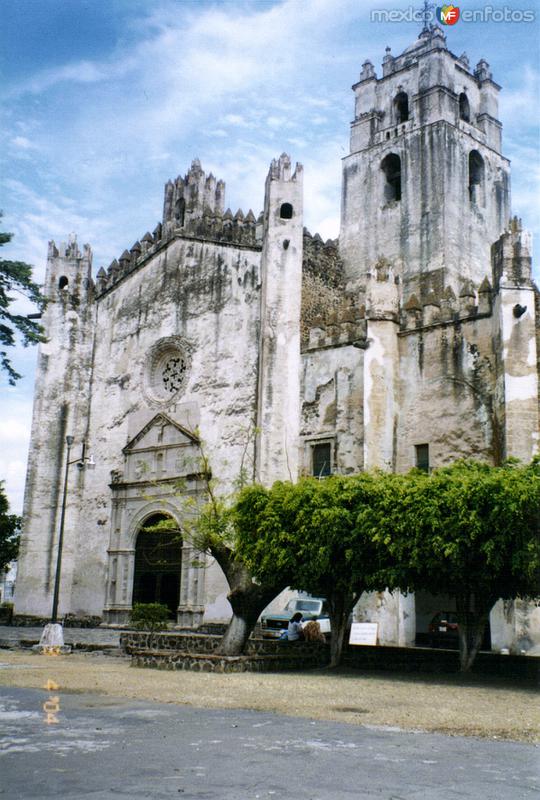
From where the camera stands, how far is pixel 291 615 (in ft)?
78.6

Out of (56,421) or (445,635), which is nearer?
(445,635)

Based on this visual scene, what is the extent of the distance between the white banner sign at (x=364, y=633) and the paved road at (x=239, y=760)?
12735 millimetres

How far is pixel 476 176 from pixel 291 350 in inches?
568

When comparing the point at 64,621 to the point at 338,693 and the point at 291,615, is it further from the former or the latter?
the point at 338,693

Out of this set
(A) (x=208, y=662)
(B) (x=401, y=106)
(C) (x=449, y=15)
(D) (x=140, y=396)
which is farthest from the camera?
(B) (x=401, y=106)

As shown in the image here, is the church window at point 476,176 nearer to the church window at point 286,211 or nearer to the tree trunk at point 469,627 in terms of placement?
the church window at point 286,211

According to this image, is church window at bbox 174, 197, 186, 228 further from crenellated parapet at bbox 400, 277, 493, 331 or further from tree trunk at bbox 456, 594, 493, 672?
tree trunk at bbox 456, 594, 493, 672

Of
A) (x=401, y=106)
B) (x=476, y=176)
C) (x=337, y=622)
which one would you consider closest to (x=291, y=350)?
(x=337, y=622)

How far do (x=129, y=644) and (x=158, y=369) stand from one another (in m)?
12.9

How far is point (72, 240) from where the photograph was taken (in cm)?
3519

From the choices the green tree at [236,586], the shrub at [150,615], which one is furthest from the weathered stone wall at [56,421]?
the green tree at [236,586]

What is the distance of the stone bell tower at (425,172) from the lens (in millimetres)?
33438

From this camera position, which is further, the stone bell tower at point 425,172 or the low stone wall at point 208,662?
the stone bell tower at point 425,172

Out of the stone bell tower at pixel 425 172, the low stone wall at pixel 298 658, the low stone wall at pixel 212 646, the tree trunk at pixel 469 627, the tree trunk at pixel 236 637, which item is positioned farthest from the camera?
the stone bell tower at pixel 425 172
